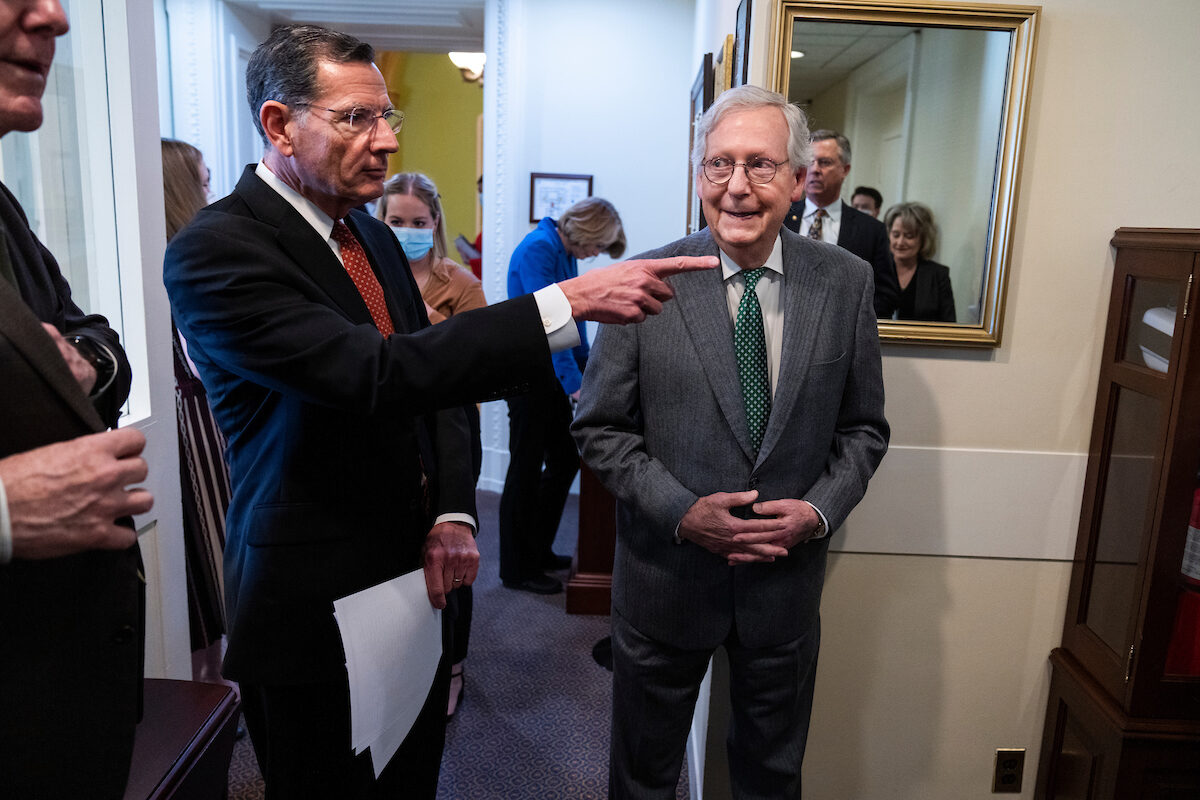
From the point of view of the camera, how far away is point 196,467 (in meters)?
2.47

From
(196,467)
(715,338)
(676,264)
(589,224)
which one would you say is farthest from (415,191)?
(676,264)

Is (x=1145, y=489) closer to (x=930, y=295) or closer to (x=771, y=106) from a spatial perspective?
(x=930, y=295)

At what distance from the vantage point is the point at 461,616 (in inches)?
80.6

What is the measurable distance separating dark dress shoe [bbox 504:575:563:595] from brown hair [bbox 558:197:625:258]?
144 cm

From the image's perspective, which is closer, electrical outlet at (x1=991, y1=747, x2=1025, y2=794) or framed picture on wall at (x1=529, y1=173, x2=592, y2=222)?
electrical outlet at (x1=991, y1=747, x2=1025, y2=794)

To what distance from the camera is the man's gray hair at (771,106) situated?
1.58 meters

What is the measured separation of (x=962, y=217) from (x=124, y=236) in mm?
1781

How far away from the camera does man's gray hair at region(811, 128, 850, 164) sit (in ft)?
6.11

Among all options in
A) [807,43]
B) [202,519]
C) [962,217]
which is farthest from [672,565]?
[202,519]

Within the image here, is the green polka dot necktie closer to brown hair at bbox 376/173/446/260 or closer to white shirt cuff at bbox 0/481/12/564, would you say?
white shirt cuff at bbox 0/481/12/564

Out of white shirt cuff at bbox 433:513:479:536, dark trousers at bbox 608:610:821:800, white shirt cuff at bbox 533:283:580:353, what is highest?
white shirt cuff at bbox 533:283:580:353

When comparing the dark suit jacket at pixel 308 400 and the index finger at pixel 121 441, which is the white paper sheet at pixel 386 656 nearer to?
the dark suit jacket at pixel 308 400

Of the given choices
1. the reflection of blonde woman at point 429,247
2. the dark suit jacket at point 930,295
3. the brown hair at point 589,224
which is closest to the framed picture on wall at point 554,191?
the brown hair at point 589,224

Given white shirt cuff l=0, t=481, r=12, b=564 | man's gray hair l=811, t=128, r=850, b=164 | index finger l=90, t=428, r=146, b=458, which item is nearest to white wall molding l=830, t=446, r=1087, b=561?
man's gray hair l=811, t=128, r=850, b=164
